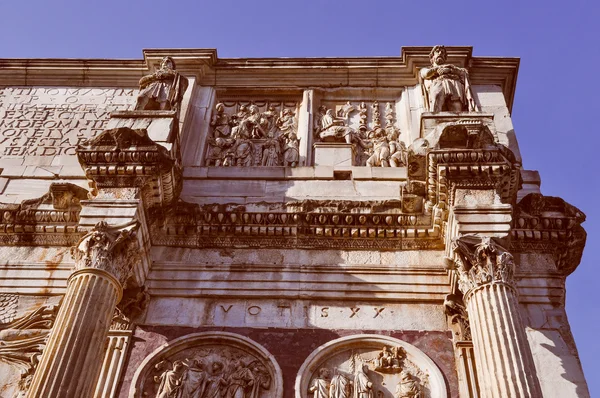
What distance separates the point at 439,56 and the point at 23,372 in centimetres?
897

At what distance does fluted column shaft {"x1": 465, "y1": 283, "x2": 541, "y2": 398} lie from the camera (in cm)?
840

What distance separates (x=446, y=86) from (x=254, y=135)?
3.57 m

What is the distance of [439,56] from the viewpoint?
14258mm

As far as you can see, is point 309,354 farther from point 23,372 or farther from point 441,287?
point 23,372

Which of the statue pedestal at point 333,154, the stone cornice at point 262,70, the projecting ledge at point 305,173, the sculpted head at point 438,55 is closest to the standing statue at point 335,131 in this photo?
the statue pedestal at point 333,154

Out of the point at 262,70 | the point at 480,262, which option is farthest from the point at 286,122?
the point at 480,262

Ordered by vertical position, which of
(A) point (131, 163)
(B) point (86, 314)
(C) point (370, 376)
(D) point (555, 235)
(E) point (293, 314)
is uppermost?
(A) point (131, 163)

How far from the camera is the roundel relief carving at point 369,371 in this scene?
380 inches

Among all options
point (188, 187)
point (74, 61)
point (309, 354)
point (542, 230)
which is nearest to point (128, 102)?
point (74, 61)

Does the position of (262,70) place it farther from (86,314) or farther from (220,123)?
(86,314)

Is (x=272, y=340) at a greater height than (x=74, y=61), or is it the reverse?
(x=74, y=61)

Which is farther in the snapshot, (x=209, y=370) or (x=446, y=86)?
Answer: (x=446, y=86)

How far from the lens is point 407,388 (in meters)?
9.66

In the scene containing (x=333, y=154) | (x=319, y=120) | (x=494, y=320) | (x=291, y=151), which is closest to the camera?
(x=494, y=320)
